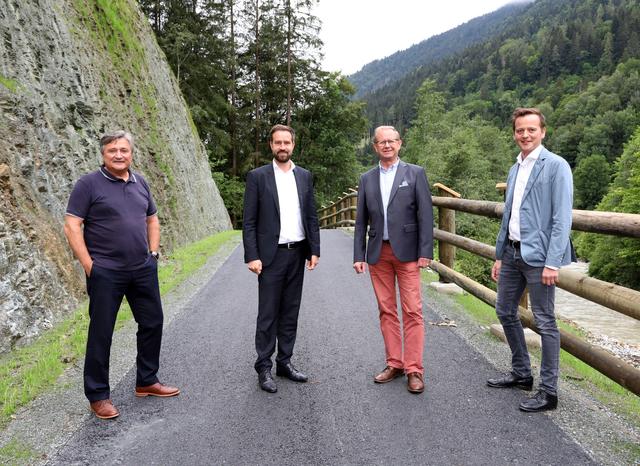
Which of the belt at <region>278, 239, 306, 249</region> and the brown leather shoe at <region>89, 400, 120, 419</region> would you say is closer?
the brown leather shoe at <region>89, 400, 120, 419</region>

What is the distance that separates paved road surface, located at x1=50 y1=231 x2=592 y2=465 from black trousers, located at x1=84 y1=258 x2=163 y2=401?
0.21 meters

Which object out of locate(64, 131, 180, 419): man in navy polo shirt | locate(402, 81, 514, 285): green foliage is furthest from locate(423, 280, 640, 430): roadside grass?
locate(402, 81, 514, 285): green foliage

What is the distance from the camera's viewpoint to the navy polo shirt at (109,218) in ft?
10.3

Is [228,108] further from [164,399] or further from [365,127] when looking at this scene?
[164,399]

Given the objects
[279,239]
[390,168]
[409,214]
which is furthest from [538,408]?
[279,239]

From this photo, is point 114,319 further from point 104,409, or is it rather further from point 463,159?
point 463,159

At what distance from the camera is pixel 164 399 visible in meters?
3.41

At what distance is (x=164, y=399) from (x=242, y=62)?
90.2 ft

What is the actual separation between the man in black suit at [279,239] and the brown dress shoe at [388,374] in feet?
1.82

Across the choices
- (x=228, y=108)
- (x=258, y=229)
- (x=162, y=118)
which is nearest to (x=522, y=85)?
(x=228, y=108)

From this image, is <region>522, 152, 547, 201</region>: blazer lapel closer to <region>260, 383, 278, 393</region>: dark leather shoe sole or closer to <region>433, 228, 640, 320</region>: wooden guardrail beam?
<region>433, 228, 640, 320</region>: wooden guardrail beam

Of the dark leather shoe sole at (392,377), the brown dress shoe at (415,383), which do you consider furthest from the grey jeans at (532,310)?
the dark leather shoe sole at (392,377)

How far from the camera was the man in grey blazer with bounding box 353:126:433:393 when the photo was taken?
12.2 feet

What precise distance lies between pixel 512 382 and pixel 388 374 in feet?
2.92
